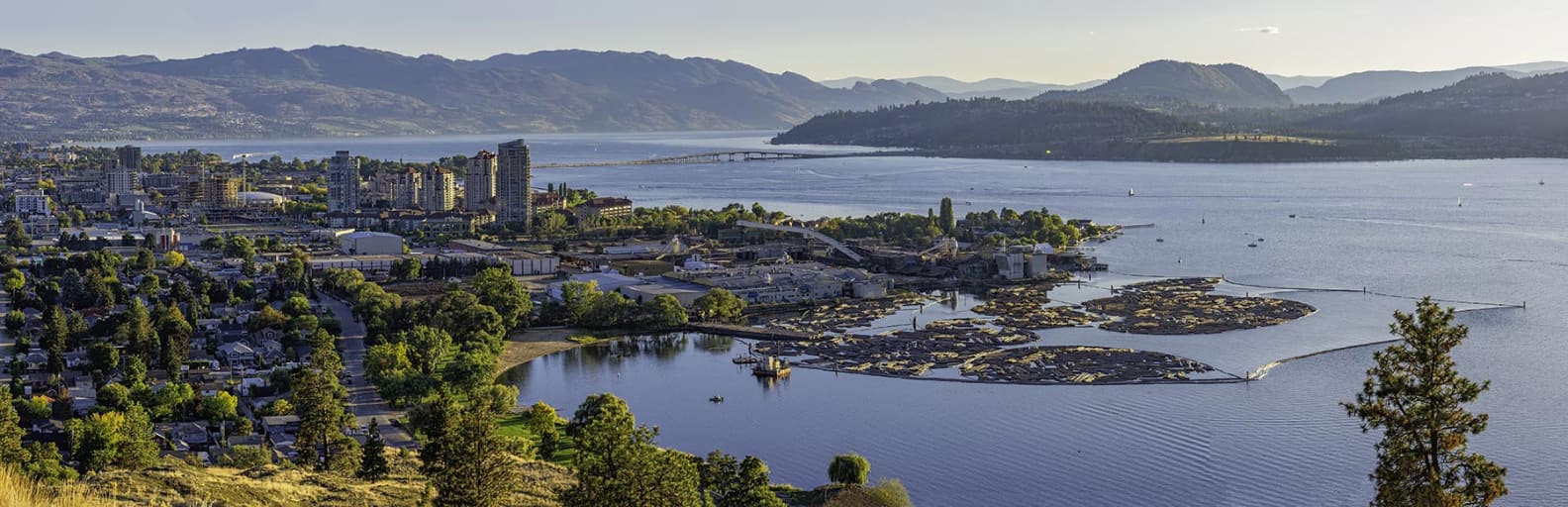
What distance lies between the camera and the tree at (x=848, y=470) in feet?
29.1

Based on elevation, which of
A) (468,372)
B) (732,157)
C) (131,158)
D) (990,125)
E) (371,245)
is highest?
(990,125)

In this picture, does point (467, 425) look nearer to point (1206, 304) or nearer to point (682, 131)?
point (1206, 304)

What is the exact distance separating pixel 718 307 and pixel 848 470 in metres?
7.20

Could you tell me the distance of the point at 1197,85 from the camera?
105m

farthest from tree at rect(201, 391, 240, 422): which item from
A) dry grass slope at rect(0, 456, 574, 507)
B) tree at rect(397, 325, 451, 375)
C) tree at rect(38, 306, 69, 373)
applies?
dry grass slope at rect(0, 456, 574, 507)

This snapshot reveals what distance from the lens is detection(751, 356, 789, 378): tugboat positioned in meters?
12.7

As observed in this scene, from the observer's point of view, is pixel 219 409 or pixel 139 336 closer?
pixel 219 409

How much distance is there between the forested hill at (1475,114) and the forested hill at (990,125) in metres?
7.57

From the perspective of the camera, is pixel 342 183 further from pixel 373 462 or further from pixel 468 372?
pixel 373 462

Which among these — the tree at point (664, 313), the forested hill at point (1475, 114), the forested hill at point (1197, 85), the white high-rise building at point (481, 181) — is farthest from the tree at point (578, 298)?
the forested hill at point (1197, 85)

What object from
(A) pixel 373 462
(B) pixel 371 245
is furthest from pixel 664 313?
(B) pixel 371 245

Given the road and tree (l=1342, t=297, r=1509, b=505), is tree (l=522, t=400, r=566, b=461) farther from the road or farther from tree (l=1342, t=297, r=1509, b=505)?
tree (l=1342, t=297, r=1509, b=505)

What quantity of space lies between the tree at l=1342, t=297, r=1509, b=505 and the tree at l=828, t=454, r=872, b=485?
13.5 feet

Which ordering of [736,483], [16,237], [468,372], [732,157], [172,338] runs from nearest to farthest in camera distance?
1. [736,483]
2. [468,372]
3. [172,338]
4. [16,237]
5. [732,157]
